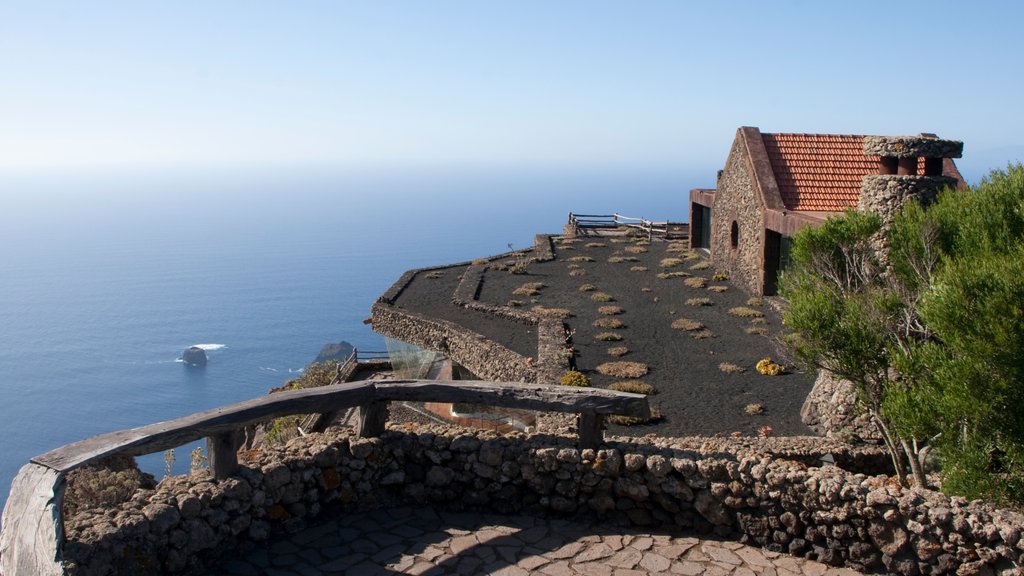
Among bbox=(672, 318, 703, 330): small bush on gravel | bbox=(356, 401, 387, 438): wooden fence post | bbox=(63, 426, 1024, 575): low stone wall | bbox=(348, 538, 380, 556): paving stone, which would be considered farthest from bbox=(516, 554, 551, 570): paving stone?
bbox=(672, 318, 703, 330): small bush on gravel

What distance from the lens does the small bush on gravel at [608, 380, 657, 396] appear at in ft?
50.6

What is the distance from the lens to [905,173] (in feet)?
44.4

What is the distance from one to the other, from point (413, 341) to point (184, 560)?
57.8ft

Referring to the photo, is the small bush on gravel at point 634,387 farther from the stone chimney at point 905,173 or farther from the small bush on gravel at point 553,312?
the small bush on gravel at point 553,312

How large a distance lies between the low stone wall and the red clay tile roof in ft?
60.9

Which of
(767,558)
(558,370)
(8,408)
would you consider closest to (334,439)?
(767,558)

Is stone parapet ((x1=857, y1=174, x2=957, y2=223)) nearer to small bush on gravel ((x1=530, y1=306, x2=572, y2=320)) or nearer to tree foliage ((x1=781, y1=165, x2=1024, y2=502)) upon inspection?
tree foliage ((x1=781, y1=165, x2=1024, y2=502))

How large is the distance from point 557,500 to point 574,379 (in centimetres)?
852

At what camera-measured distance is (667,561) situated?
21.6ft

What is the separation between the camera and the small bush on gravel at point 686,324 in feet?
68.8

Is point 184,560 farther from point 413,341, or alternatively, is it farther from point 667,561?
point 413,341

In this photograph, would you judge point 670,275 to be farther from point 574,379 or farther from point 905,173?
point 905,173

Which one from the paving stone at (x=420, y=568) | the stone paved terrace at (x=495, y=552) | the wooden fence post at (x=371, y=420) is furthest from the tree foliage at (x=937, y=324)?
the wooden fence post at (x=371, y=420)

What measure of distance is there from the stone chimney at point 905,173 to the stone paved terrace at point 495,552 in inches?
340
